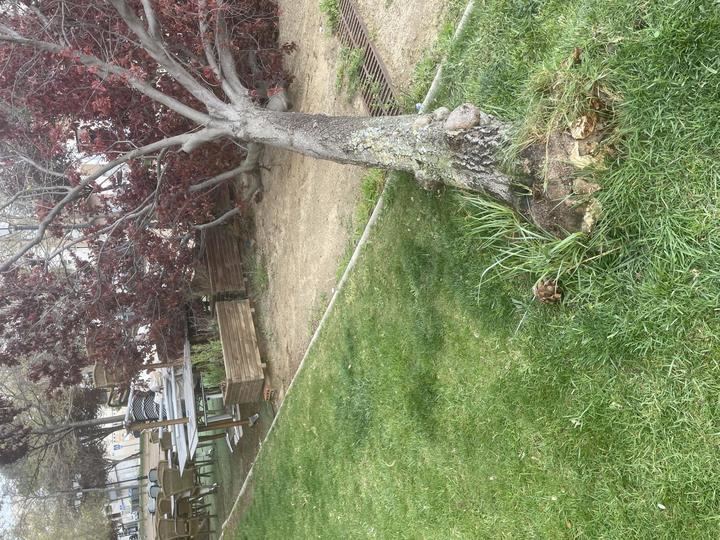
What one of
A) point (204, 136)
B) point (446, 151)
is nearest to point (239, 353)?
point (204, 136)

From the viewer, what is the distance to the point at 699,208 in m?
2.51

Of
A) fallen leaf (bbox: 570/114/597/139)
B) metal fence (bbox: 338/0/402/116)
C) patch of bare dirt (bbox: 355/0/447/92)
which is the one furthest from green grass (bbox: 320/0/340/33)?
fallen leaf (bbox: 570/114/597/139)

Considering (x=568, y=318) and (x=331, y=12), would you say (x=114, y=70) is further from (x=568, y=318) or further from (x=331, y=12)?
(x=568, y=318)

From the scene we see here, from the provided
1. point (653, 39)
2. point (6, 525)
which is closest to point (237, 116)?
point (653, 39)

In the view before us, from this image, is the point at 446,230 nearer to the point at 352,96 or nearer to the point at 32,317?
the point at 352,96

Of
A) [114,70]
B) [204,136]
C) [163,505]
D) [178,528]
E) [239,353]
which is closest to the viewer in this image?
[204,136]

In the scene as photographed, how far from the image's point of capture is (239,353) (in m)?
9.12

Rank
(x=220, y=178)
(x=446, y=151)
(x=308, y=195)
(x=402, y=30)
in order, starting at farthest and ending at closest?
(x=220, y=178)
(x=308, y=195)
(x=402, y=30)
(x=446, y=151)

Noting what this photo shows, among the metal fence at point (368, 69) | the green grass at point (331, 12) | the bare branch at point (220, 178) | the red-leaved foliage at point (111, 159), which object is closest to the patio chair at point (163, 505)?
the red-leaved foliage at point (111, 159)

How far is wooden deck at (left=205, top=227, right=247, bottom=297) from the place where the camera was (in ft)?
32.3

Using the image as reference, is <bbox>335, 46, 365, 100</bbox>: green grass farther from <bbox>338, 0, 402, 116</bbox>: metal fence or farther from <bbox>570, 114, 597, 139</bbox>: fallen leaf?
<bbox>570, 114, 597, 139</bbox>: fallen leaf

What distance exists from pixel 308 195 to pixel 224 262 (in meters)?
3.17

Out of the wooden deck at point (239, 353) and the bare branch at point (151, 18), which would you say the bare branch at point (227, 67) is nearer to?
the bare branch at point (151, 18)

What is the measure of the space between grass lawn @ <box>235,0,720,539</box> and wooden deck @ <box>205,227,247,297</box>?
5.12 metres
